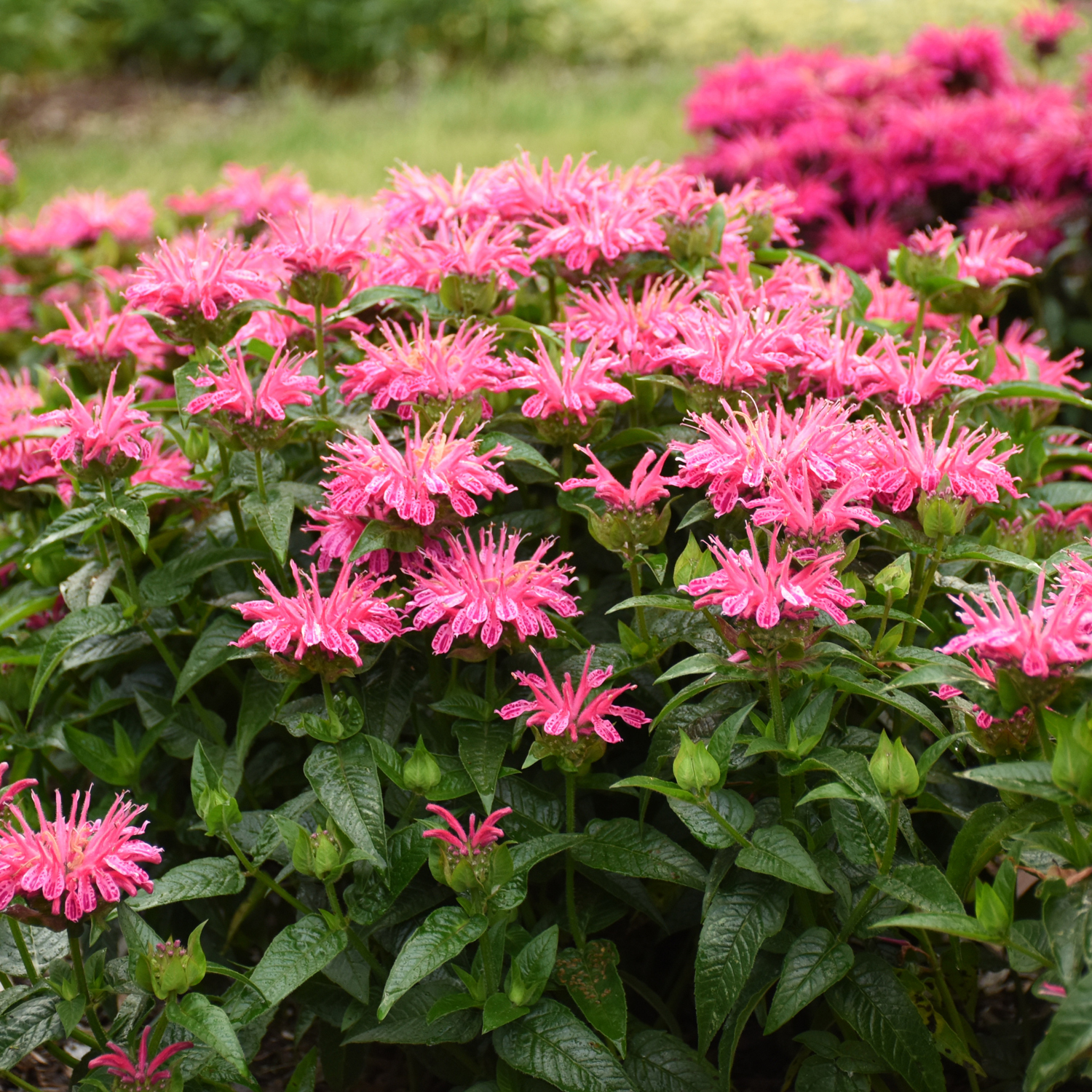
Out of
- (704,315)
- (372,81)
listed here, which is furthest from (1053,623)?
(372,81)

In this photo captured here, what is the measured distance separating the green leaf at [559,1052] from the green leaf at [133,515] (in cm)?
65

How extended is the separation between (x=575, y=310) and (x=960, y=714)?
0.77m

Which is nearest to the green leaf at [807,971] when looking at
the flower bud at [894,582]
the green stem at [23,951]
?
the flower bud at [894,582]

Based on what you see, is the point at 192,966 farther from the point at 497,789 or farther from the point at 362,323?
the point at 362,323

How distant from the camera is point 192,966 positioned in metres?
1.13

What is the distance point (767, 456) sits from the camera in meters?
1.16

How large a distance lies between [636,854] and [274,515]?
1.80ft

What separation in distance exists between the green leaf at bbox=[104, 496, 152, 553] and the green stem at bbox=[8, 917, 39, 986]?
0.42m

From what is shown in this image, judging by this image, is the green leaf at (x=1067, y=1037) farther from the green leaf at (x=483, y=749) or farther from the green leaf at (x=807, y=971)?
the green leaf at (x=483, y=749)

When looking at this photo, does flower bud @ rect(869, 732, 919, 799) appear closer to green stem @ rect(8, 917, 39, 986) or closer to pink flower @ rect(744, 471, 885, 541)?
pink flower @ rect(744, 471, 885, 541)

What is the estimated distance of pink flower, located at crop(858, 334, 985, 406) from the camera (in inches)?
53.7

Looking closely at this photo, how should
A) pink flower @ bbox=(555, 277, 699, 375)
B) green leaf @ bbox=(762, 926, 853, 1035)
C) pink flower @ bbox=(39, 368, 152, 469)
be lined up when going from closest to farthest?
green leaf @ bbox=(762, 926, 853, 1035) < pink flower @ bbox=(39, 368, 152, 469) < pink flower @ bbox=(555, 277, 699, 375)

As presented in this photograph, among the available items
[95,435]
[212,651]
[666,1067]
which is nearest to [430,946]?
[666,1067]

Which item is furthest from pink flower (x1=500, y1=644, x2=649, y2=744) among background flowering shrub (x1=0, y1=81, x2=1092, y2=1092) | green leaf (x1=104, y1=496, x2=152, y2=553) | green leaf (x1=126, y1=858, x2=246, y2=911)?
green leaf (x1=104, y1=496, x2=152, y2=553)
